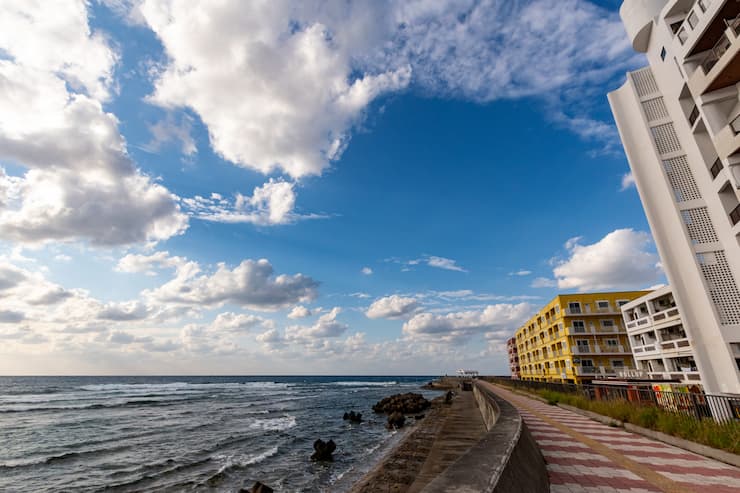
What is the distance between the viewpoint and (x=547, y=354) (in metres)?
46.2

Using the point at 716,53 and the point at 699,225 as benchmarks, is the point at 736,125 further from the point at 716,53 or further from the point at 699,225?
the point at 699,225

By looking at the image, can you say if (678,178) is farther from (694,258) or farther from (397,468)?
(397,468)

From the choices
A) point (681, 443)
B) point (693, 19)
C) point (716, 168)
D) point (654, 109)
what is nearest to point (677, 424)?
point (681, 443)

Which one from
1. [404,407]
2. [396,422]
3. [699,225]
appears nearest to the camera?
[699,225]

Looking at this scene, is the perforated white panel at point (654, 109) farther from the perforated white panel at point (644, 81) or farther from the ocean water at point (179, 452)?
the ocean water at point (179, 452)

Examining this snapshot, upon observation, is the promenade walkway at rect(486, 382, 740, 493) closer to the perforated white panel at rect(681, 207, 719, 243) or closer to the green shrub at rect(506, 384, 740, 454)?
the green shrub at rect(506, 384, 740, 454)

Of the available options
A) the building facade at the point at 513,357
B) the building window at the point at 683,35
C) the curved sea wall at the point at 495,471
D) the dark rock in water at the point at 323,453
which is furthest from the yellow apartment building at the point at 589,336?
the curved sea wall at the point at 495,471

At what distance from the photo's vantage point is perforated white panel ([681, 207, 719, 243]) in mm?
16766

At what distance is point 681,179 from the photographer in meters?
18.1

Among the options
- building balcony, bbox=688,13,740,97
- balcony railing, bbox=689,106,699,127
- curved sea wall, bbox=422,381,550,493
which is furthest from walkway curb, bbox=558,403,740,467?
balcony railing, bbox=689,106,699,127

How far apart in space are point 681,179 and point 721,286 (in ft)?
19.7

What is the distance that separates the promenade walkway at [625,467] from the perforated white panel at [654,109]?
61.3 feet

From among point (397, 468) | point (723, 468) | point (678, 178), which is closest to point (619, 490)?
point (723, 468)

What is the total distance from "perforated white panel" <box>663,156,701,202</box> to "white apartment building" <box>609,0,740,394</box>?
4cm
